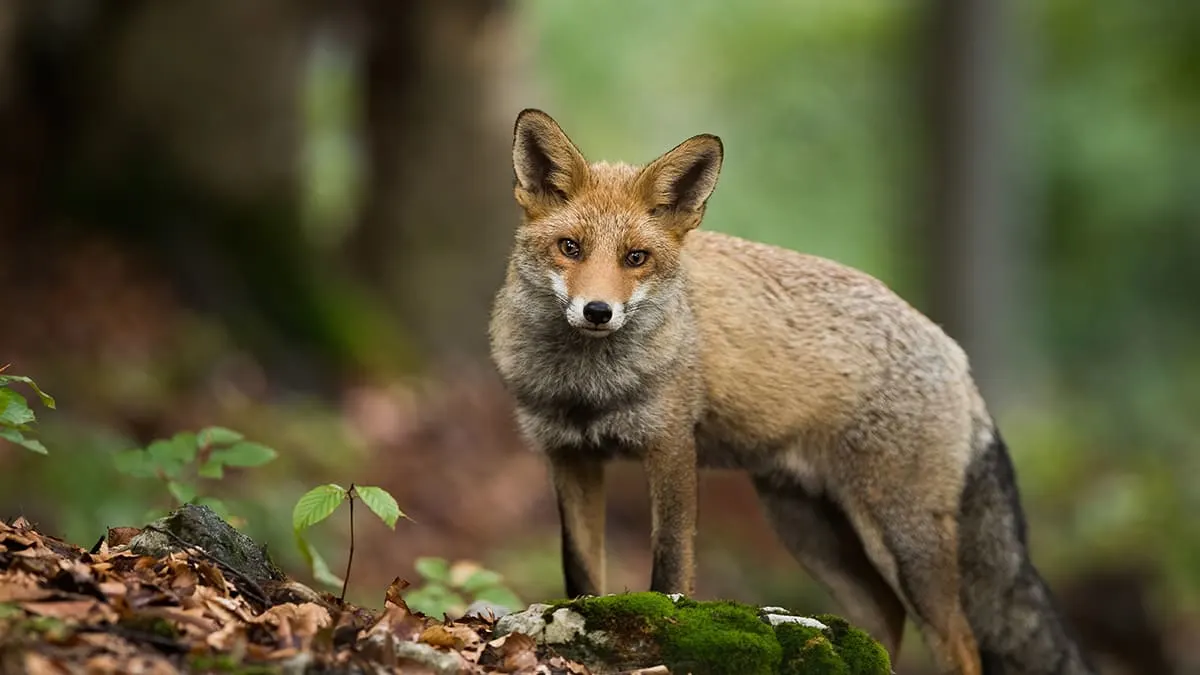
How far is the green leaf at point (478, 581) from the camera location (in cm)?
592

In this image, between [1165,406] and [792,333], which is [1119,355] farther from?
[792,333]

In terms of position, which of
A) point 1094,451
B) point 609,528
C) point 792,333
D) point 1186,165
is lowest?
point 792,333

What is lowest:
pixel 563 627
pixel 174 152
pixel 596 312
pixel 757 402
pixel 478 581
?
pixel 563 627

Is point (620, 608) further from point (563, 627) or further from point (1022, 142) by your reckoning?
point (1022, 142)

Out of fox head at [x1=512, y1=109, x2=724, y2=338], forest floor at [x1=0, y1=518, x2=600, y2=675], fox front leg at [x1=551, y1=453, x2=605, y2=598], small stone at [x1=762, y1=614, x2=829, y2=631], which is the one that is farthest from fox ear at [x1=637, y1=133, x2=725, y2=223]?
forest floor at [x1=0, y1=518, x2=600, y2=675]

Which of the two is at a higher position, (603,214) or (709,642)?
(603,214)

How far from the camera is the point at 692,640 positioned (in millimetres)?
4656

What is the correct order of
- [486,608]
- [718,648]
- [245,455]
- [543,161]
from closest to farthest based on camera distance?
[718,648], [245,455], [486,608], [543,161]

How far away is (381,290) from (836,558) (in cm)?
953

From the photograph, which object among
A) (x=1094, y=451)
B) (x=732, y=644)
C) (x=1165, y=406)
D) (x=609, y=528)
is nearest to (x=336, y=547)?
(x=609, y=528)

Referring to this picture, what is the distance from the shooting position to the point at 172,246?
13523mm

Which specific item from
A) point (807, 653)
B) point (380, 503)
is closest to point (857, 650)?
point (807, 653)

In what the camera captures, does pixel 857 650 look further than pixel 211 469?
No

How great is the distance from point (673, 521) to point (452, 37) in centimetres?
1076
